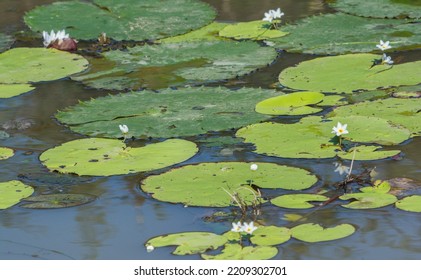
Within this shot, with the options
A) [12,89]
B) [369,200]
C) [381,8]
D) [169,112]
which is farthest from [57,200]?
[381,8]

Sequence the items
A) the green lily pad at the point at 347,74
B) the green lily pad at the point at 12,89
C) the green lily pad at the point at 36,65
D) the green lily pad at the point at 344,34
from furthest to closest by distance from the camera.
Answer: the green lily pad at the point at 344,34 → the green lily pad at the point at 36,65 → the green lily pad at the point at 12,89 → the green lily pad at the point at 347,74

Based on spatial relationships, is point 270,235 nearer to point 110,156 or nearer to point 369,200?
point 369,200

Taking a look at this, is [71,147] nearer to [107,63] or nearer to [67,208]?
[67,208]

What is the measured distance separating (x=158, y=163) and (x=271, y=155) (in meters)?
0.52

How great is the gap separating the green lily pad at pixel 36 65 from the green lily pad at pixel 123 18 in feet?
1.47

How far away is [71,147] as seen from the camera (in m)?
4.54

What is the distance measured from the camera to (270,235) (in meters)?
3.51

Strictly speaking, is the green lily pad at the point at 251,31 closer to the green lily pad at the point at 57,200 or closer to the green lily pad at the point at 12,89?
the green lily pad at the point at 12,89

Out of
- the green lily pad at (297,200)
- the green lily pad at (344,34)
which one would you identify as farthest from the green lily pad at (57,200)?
the green lily pad at (344,34)

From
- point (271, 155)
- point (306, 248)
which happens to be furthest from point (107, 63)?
point (306, 248)

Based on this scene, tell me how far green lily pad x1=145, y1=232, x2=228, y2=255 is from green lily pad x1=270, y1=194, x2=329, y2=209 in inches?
15.0

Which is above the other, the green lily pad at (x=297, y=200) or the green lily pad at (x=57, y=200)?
the green lily pad at (x=297, y=200)

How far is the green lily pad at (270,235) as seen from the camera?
3.46m

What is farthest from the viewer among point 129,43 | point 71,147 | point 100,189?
point 129,43
